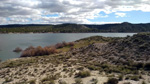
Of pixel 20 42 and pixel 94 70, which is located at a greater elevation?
pixel 94 70

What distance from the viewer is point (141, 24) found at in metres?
170

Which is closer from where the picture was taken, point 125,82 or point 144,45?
point 125,82

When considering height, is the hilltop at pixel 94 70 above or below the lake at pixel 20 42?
above

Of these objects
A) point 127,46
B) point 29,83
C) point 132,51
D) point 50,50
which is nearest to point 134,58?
point 132,51

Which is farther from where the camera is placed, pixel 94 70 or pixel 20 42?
pixel 20 42

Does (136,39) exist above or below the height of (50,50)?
above

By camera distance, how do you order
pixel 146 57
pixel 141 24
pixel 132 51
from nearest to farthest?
1. pixel 146 57
2. pixel 132 51
3. pixel 141 24

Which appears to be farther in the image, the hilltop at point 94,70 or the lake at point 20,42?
the lake at point 20,42

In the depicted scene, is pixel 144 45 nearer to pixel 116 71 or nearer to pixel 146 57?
pixel 146 57

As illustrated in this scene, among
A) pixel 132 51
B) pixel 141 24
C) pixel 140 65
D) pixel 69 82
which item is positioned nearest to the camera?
pixel 69 82

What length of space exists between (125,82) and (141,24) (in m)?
176

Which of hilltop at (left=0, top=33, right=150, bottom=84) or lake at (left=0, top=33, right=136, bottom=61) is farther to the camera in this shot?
lake at (left=0, top=33, right=136, bottom=61)

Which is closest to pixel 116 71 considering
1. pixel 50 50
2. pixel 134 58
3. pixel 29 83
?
pixel 134 58

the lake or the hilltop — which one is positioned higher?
the hilltop
